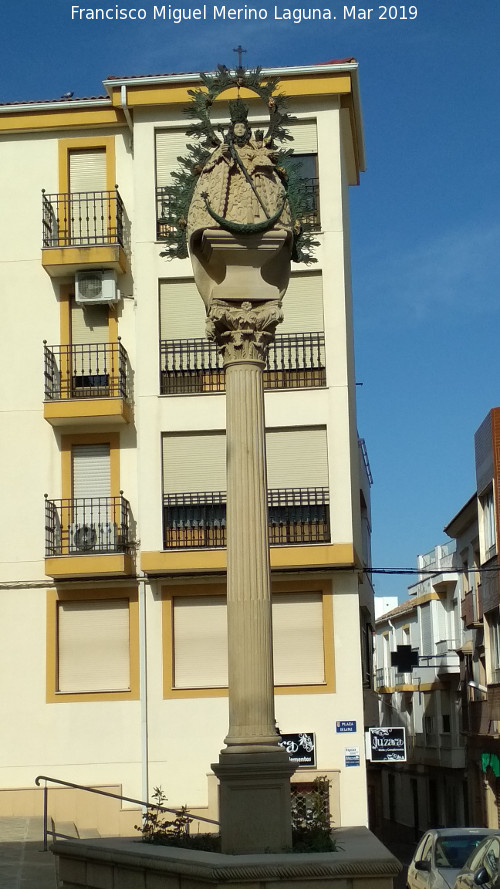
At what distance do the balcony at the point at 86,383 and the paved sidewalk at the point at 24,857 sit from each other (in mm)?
7252

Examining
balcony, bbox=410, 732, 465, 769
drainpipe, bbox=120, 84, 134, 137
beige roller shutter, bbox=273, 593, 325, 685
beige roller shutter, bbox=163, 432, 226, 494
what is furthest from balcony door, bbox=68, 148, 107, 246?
balcony, bbox=410, 732, 465, 769

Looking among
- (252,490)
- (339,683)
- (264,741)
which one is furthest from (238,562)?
(339,683)

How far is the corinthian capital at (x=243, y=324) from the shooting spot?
1359 cm

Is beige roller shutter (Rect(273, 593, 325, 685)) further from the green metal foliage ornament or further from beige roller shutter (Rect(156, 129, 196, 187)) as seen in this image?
the green metal foliage ornament

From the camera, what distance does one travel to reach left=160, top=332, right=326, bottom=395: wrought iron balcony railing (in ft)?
82.0

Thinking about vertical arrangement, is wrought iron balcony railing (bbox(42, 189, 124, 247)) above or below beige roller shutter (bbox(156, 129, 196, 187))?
below

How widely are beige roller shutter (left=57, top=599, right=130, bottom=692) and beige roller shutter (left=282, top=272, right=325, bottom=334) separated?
6070 mm

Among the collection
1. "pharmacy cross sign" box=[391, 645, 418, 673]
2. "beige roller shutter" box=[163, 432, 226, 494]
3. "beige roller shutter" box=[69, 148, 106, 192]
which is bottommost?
"pharmacy cross sign" box=[391, 645, 418, 673]

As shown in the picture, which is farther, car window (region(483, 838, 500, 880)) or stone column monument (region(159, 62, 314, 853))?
car window (region(483, 838, 500, 880))

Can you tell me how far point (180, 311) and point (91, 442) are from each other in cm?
301

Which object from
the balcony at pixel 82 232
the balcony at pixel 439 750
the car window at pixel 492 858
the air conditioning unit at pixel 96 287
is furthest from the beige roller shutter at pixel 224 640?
the balcony at pixel 439 750

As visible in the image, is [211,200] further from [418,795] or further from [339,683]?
[418,795]

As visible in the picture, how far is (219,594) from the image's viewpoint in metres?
24.3

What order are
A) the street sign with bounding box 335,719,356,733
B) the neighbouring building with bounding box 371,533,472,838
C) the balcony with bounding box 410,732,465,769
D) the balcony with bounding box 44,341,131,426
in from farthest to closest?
the neighbouring building with bounding box 371,533,472,838 < the balcony with bounding box 410,732,465,769 < the balcony with bounding box 44,341,131,426 < the street sign with bounding box 335,719,356,733
